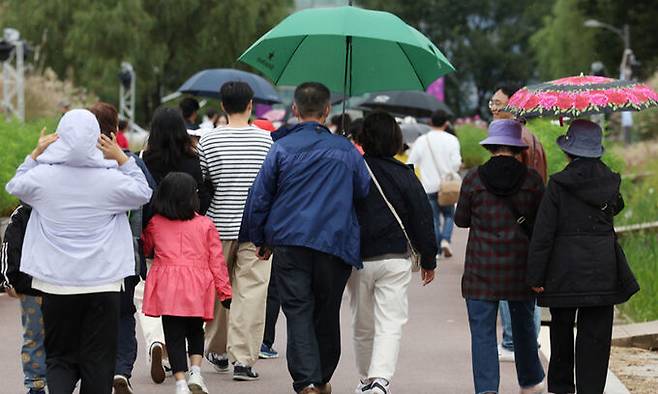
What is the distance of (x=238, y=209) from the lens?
9.37 meters

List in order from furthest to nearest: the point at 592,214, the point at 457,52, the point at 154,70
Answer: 1. the point at 457,52
2. the point at 154,70
3. the point at 592,214

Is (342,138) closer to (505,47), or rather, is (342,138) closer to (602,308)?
(602,308)

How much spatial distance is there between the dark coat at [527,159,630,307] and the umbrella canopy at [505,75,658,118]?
1.07 feet

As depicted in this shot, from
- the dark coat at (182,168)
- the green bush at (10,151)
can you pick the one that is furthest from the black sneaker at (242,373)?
the green bush at (10,151)

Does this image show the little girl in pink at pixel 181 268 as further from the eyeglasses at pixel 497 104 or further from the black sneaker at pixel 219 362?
the eyeglasses at pixel 497 104

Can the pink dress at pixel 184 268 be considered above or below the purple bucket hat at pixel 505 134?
below

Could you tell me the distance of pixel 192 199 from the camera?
8547 mm

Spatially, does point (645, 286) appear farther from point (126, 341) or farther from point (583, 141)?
point (126, 341)

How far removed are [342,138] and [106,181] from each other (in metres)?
1.82

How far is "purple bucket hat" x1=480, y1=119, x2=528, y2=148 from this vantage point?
823 centimetres

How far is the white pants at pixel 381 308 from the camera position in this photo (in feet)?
27.7

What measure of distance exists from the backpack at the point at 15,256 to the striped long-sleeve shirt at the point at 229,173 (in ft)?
6.88

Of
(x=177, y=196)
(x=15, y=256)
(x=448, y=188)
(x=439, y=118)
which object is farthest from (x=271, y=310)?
(x=439, y=118)

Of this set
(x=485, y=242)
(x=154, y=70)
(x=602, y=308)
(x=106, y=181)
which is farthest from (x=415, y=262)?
(x=154, y=70)
